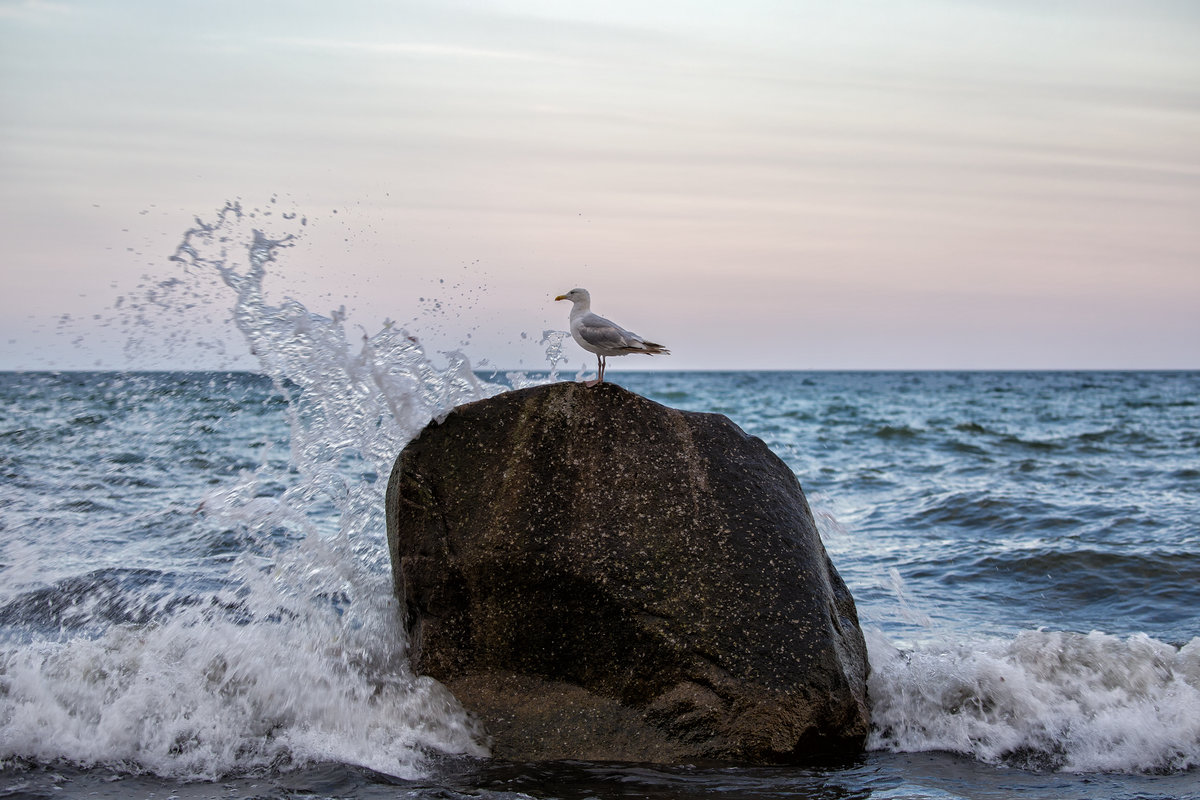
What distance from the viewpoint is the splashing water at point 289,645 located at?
4152 millimetres

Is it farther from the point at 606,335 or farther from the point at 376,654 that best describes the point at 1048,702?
the point at 376,654

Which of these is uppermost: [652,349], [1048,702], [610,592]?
[652,349]

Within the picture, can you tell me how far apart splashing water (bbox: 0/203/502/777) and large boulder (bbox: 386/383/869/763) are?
0.96 ft

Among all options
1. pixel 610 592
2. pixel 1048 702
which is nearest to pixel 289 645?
pixel 610 592

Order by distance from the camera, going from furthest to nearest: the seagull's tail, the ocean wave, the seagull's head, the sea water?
the seagull's head → the seagull's tail → the ocean wave → the sea water

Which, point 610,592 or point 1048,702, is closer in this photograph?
point 610,592

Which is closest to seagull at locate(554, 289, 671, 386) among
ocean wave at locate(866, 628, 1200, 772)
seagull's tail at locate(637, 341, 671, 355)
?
seagull's tail at locate(637, 341, 671, 355)

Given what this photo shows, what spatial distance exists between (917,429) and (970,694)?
17.9m

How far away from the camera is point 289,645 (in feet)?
15.7

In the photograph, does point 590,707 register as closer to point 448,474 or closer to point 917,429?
point 448,474

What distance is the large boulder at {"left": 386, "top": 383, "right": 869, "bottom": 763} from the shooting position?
13.9ft

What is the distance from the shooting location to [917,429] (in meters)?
21.9

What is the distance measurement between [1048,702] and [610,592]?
91.6 inches

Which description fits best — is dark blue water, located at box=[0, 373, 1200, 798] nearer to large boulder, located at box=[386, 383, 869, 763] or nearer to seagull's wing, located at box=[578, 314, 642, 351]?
large boulder, located at box=[386, 383, 869, 763]
